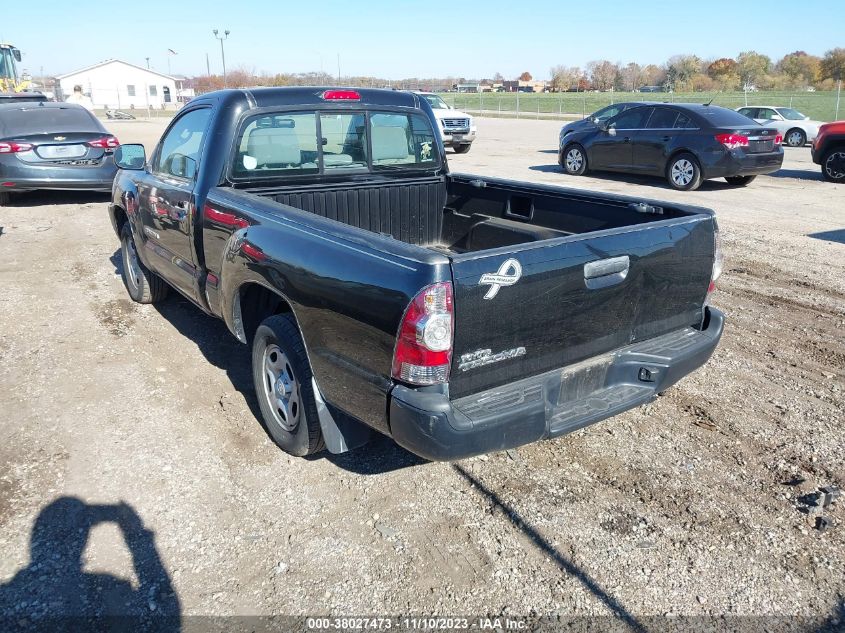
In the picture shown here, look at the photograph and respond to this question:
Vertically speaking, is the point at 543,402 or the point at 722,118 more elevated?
the point at 722,118

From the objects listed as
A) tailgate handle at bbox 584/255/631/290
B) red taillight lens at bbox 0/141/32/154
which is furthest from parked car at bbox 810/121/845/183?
red taillight lens at bbox 0/141/32/154

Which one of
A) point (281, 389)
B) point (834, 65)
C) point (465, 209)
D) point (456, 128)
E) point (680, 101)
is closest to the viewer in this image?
point (281, 389)

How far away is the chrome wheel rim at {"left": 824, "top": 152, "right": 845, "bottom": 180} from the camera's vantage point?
560 inches

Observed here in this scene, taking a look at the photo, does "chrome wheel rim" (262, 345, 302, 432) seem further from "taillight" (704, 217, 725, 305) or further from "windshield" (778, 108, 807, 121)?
"windshield" (778, 108, 807, 121)

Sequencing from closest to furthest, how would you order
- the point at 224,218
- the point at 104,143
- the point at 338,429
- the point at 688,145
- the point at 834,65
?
1. the point at 338,429
2. the point at 224,218
3. the point at 104,143
4. the point at 688,145
5. the point at 834,65

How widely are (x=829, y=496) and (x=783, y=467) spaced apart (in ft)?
1.13

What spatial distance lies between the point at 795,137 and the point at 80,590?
84.6 ft

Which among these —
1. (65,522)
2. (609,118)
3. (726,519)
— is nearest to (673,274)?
(726,519)

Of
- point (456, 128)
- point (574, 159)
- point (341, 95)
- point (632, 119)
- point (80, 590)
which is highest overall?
point (341, 95)

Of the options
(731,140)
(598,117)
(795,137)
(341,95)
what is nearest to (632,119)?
(598,117)

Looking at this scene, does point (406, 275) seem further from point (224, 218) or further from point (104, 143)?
point (104, 143)

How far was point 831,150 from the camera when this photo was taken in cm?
1430

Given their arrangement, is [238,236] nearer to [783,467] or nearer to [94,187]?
[783,467]

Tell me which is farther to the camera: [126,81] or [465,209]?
[126,81]
